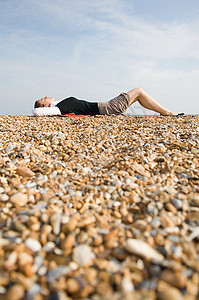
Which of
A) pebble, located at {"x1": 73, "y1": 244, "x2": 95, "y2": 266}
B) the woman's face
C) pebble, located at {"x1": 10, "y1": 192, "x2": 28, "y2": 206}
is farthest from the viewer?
the woman's face

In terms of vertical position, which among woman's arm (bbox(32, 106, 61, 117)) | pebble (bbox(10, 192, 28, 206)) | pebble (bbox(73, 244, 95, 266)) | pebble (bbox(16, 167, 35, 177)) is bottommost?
pebble (bbox(73, 244, 95, 266))

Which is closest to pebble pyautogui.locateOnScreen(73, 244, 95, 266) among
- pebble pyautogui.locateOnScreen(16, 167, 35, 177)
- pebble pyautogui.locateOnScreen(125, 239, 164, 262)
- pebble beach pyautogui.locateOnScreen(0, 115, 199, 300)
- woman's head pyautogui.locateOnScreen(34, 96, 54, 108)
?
pebble beach pyautogui.locateOnScreen(0, 115, 199, 300)

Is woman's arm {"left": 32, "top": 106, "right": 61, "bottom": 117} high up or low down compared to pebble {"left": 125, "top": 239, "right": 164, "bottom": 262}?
up

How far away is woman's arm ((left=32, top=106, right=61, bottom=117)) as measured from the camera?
698cm

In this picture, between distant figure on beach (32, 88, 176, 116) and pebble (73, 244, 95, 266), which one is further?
distant figure on beach (32, 88, 176, 116)

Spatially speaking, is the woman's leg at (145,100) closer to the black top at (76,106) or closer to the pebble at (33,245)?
the black top at (76,106)

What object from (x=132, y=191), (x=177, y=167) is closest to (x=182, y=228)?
(x=132, y=191)

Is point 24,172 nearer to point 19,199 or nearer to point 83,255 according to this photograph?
point 19,199

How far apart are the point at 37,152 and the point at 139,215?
214cm

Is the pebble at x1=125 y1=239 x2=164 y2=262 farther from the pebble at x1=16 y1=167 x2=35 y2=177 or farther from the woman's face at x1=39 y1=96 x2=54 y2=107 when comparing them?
the woman's face at x1=39 y1=96 x2=54 y2=107

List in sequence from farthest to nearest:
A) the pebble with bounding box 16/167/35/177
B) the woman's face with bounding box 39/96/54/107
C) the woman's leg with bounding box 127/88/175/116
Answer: the woman's face with bounding box 39/96/54/107
the woman's leg with bounding box 127/88/175/116
the pebble with bounding box 16/167/35/177

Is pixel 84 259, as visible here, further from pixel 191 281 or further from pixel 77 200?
pixel 77 200

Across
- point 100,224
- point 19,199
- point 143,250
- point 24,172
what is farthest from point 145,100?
point 143,250

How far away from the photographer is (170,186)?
7.64 ft
